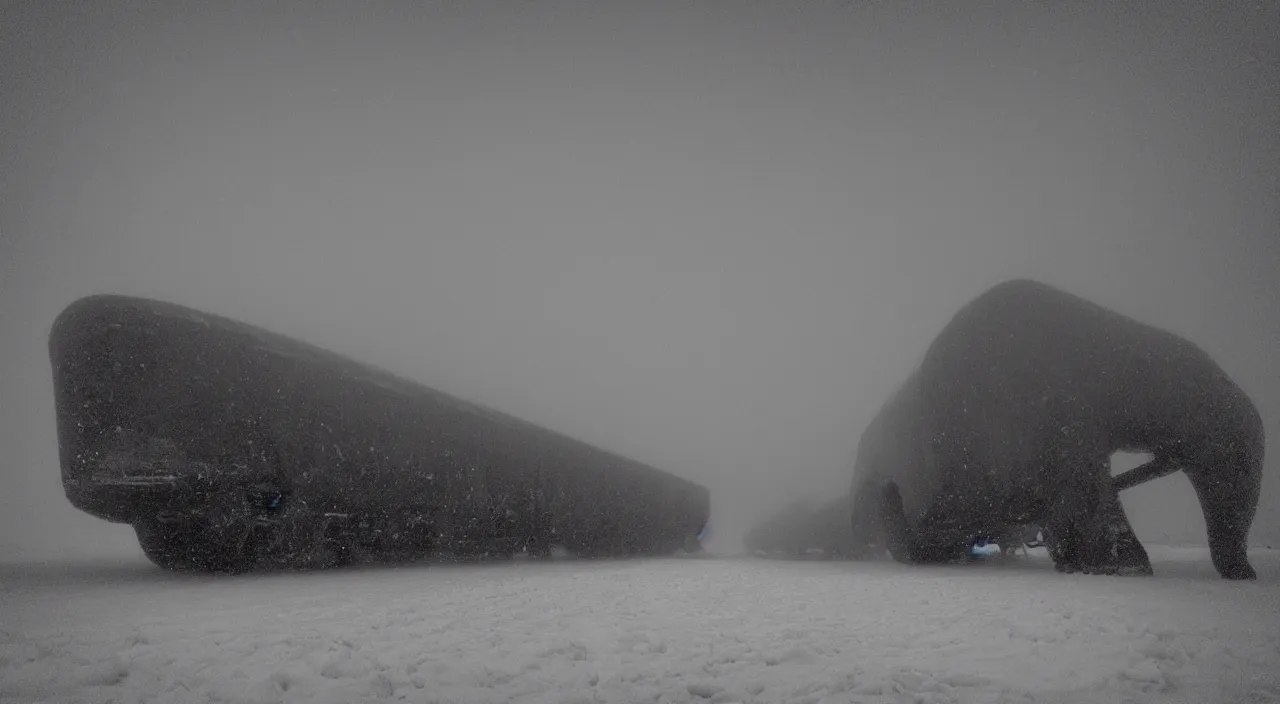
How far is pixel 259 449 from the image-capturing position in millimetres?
6230

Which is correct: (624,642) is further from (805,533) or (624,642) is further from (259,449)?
(805,533)

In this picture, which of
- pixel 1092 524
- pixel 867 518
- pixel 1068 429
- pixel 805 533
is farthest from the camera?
pixel 805 533

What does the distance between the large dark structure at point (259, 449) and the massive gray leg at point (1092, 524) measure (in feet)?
21.8

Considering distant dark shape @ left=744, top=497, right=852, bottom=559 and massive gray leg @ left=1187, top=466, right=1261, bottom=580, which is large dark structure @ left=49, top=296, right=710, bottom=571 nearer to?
distant dark shape @ left=744, top=497, right=852, bottom=559

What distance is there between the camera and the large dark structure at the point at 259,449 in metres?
5.85

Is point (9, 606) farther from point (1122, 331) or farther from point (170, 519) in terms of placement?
point (1122, 331)

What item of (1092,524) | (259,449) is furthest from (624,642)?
(1092,524)

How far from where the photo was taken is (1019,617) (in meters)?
4.13

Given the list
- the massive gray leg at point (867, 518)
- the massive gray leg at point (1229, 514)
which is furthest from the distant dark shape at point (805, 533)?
the massive gray leg at point (1229, 514)

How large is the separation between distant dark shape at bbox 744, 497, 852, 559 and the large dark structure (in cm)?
702

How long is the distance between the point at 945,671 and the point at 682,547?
9526mm

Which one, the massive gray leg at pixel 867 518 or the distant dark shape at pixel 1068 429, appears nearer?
the distant dark shape at pixel 1068 429

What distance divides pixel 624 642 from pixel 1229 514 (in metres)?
6.94

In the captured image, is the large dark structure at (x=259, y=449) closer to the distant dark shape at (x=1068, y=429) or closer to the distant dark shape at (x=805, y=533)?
the distant dark shape at (x=1068, y=429)
